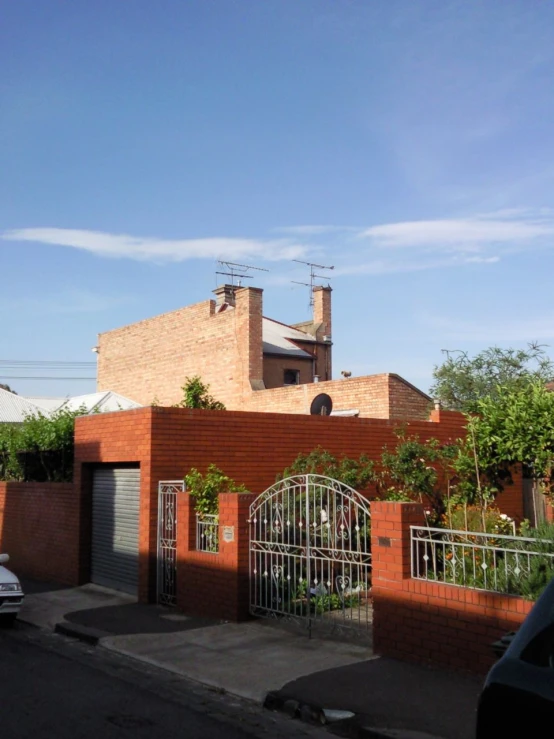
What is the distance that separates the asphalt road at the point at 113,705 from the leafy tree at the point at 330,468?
208 inches

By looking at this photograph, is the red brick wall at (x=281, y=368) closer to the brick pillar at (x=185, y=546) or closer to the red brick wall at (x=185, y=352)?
the red brick wall at (x=185, y=352)

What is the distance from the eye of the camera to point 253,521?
10.9 meters

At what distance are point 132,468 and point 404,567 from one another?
6.48m

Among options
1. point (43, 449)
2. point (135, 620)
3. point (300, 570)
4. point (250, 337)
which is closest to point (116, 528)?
point (135, 620)

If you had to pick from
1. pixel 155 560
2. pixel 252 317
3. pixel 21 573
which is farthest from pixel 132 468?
pixel 252 317

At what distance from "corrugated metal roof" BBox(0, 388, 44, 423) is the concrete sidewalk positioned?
20.6 metres

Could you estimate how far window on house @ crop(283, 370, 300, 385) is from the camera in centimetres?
3293

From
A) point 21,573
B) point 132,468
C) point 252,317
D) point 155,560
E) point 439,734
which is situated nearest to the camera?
point 439,734

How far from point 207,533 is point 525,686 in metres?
9.02

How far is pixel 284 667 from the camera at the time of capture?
8.33 meters

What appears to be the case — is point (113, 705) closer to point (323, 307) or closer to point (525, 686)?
point (525, 686)

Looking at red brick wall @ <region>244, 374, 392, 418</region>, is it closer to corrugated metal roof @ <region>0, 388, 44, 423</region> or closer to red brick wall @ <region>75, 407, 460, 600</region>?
red brick wall @ <region>75, 407, 460, 600</region>

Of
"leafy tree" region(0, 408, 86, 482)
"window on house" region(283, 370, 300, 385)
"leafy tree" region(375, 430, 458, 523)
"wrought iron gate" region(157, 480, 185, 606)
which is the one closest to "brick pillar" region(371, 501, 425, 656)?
"wrought iron gate" region(157, 480, 185, 606)

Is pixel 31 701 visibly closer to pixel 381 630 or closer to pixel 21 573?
pixel 381 630
